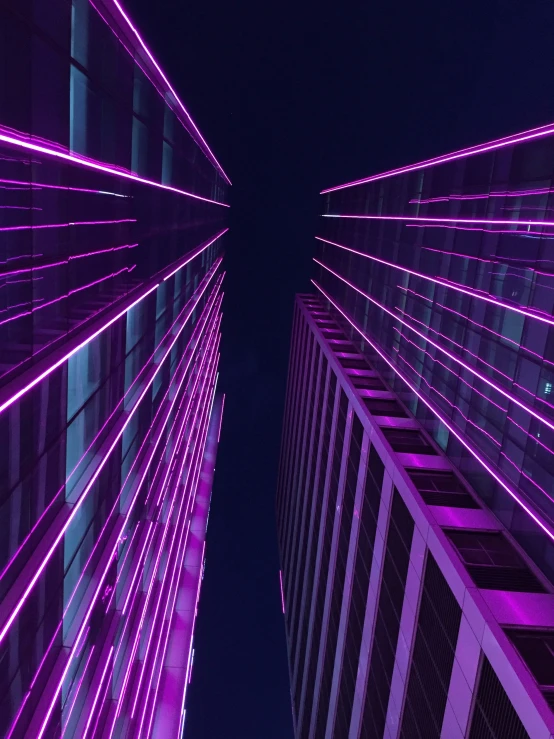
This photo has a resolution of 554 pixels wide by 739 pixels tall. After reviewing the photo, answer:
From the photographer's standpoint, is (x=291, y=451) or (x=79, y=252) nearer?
(x=79, y=252)

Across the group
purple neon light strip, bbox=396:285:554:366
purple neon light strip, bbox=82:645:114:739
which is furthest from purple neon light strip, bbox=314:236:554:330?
purple neon light strip, bbox=82:645:114:739

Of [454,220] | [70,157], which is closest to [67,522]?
[70,157]

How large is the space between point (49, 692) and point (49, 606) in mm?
2059

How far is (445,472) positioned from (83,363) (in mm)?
14569

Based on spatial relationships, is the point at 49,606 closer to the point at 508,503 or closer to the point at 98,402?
the point at 98,402

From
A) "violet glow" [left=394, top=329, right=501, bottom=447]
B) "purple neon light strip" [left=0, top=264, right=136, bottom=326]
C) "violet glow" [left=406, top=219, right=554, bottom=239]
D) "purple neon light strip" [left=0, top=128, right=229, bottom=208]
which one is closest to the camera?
"purple neon light strip" [left=0, top=128, right=229, bottom=208]

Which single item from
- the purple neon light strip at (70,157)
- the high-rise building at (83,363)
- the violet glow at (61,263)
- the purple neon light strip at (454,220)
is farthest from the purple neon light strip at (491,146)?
the violet glow at (61,263)

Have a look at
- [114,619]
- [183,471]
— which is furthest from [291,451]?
[114,619]

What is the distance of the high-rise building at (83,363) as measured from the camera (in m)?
11.2

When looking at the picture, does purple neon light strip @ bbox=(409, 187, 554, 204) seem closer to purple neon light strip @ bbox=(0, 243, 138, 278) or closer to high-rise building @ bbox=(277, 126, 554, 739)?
high-rise building @ bbox=(277, 126, 554, 739)

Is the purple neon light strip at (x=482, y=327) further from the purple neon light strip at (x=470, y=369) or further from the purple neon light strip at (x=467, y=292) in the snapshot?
the purple neon light strip at (x=470, y=369)

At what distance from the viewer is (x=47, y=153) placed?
11633mm

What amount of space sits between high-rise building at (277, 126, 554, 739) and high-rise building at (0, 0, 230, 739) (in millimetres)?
10240

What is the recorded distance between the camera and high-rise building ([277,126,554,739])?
16.4m
